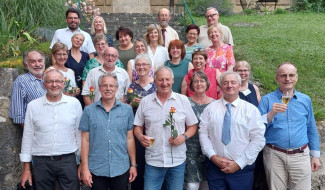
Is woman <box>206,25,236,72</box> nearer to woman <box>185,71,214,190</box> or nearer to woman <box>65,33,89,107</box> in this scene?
woman <box>185,71,214,190</box>

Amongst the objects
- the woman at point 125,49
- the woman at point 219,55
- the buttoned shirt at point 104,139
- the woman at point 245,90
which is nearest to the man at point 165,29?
the woman at point 125,49

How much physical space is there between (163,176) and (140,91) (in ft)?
3.94

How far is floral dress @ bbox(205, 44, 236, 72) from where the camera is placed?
5.59m

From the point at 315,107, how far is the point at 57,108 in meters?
4.73

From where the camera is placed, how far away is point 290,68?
402cm

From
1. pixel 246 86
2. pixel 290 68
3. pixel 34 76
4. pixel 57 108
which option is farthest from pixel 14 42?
pixel 290 68

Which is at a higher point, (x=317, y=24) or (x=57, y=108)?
(x=317, y=24)

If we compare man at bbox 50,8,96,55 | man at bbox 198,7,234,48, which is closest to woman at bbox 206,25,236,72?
man at bbox 198,7,234,48

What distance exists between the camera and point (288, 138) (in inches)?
159

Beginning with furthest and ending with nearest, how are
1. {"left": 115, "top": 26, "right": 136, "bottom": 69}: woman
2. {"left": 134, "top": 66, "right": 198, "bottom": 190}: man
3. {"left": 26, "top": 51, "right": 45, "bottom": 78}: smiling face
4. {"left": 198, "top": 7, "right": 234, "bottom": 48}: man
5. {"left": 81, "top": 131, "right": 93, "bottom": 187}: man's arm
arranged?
1. {"left": 198, "top": 7, "right": 234, "bottom": 48}: man
2. {"left": 115, "top": 26, "right": 136, "bottom": 69}: woman
3. {"left": 26, "top": 51, "right": 45, "bottom": 78}: smiling face
4. {"left": 134, "top": 66, "right": 198, "bottom": 190}: man
5. {"left": 81, "top": 131, "right": 93, "bottom": 187}: man's arm

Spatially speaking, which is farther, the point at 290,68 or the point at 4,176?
the point at 4,176

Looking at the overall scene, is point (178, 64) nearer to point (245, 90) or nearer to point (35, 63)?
point (245, 90)

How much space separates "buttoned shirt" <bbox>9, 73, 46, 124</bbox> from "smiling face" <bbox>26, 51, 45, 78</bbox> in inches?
4.8

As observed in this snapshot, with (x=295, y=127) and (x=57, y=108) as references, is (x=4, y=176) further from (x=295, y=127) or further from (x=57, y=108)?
(x=295, y=127)
